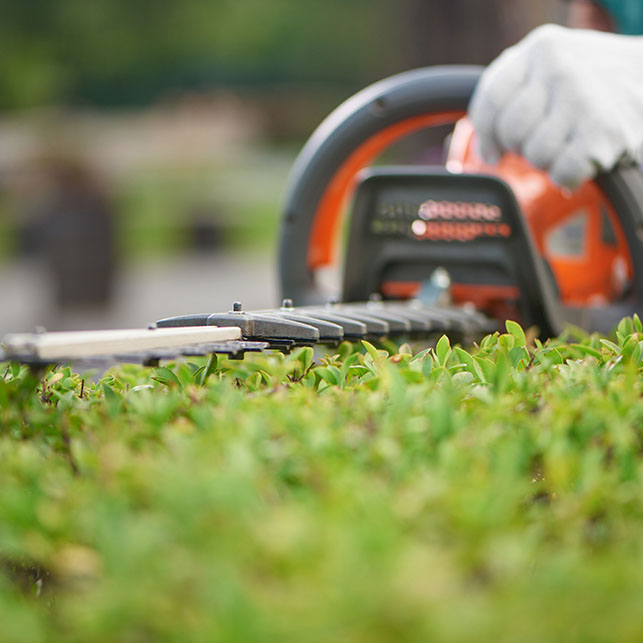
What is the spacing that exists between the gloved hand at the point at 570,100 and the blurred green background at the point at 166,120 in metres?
5.31

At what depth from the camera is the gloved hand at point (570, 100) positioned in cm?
207

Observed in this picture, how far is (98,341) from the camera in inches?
47.9

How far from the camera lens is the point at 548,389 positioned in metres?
1.29

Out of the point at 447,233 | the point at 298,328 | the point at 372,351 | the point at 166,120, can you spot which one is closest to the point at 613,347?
the point at 372,351

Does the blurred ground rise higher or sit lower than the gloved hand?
lower

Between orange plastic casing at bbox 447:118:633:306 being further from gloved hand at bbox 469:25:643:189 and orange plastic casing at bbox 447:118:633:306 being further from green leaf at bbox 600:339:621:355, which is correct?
green leaf at bbox 600:339:621:355

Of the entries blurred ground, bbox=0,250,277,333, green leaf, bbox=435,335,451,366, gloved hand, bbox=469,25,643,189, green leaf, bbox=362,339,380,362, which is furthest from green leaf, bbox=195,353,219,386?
blurred ground, bbox=0,250,277,333

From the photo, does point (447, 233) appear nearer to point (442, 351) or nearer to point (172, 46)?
point (442, 351)

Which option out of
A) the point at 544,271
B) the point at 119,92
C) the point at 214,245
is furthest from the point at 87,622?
the point at 119,92

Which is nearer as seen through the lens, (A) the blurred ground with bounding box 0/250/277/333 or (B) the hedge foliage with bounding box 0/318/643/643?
(B) the hedge foliage with bounding box 0/318/643/643

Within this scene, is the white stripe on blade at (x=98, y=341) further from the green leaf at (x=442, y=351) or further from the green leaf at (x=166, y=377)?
the green leaf at (x=442, y=351)

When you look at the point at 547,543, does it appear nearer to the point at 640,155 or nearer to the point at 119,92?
the point at 640,155

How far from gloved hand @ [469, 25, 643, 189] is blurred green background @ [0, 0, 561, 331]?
17.4 ft

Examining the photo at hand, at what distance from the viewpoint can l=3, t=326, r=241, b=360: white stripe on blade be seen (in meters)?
1.17
